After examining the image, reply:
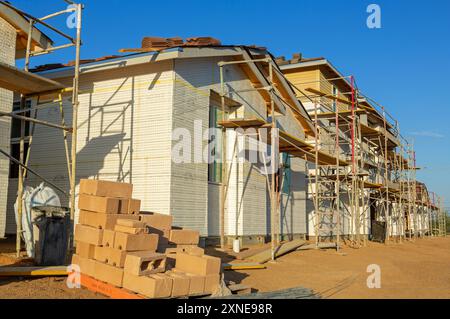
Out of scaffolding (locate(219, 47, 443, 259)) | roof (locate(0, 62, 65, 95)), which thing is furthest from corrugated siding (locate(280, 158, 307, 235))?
roof (locate(0, 62, 65, 95))

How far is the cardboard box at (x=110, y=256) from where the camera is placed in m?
7.48

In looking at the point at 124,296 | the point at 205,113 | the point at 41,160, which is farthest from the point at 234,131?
the point at 124,296

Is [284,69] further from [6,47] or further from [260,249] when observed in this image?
[6,47]

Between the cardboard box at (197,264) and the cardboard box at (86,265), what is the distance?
4.69ft

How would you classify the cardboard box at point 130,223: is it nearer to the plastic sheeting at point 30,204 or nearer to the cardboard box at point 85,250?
the cardboard box at point 85,250

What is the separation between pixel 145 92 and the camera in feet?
44.2

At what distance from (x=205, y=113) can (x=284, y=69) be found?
1097 centimetres

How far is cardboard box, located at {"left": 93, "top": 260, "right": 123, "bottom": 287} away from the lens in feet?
24.4

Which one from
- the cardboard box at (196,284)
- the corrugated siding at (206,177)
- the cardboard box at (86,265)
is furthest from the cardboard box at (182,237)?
the corrugated siding at (206,177)

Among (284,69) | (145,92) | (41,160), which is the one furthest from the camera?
(284,69)

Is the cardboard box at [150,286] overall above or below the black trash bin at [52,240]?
below

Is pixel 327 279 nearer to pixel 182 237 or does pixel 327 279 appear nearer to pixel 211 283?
pixel 182 237

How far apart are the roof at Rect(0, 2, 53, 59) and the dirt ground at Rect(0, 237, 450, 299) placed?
18.3 feet

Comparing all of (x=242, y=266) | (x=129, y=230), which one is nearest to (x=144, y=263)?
(x=129, y=230)
